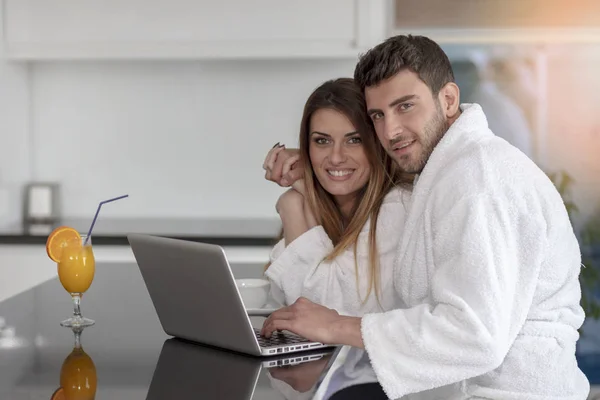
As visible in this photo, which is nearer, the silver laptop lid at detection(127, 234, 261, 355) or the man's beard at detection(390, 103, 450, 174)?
the silver laptop lid at detection(127, 234, 261, 355)

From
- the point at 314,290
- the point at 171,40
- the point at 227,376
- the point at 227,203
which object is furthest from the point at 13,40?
the point at 227,376

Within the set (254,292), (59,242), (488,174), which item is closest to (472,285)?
(488,174)

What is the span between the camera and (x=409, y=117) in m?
1.75

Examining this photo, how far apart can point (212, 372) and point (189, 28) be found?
7.83ft

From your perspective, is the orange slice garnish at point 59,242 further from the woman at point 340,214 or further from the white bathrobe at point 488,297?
the white bathrobe at point 488,297

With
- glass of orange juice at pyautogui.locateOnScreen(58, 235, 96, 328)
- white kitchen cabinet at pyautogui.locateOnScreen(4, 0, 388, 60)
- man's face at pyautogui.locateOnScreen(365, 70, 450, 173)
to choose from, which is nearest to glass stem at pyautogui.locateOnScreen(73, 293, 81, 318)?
glass of orange juice at pyautogui.locateOnScreen(58, 235, 96, 328)

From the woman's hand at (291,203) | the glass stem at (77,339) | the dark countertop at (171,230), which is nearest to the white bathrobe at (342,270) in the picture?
the woman's hand at (291,203)

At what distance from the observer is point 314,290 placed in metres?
1.99

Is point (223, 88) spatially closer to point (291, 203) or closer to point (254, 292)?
point (291, 203)

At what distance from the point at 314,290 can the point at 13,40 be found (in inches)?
90.3

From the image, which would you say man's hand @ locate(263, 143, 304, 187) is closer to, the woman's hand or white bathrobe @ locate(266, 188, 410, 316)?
the woman's hand

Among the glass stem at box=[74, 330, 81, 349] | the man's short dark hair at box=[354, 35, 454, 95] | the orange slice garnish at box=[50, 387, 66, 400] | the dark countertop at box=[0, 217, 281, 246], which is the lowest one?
the dark countertop at box=[0, 217, 281, 246]

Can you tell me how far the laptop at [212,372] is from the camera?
135 centimetres

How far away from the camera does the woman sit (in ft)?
6.51
